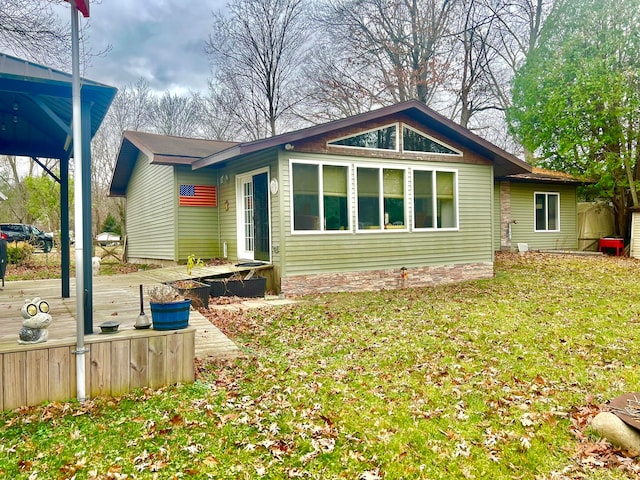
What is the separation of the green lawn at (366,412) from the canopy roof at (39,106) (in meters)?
2.67

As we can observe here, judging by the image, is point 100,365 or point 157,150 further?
point 157,150

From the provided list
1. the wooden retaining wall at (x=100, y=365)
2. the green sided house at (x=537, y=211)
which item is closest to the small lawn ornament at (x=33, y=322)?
the wooden retaining wall at (x=100, y=365)

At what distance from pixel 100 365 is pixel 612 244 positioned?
1790 centimetres

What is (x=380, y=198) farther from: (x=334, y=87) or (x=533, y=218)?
(x=334, y=87)

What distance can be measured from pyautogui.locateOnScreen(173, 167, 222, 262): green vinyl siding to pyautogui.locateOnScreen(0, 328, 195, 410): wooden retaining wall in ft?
24.5

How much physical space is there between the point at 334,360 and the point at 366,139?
6104 mm

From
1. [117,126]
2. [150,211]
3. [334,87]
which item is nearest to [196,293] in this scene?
[150,211]

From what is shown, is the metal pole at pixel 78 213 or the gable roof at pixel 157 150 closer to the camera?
the metal pole at pixel 78 213

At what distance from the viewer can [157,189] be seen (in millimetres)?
A: 12734

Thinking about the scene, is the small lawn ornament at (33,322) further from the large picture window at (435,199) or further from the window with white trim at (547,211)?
the window with white trim at (547,211)

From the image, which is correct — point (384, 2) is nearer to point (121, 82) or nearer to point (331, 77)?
point (331, 77)

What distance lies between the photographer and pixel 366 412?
358 cm

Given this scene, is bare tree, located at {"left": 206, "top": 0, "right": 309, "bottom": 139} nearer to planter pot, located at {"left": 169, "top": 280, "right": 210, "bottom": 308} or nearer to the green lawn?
planter pot, located at {"left": 169, "top": 280, "right": 210, "bottom": 308}

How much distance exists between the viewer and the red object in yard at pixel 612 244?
1605cm
